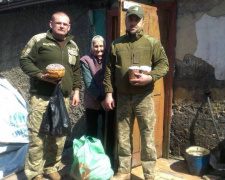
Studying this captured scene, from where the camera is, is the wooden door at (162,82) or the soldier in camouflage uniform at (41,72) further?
the wooden door at (162,82)

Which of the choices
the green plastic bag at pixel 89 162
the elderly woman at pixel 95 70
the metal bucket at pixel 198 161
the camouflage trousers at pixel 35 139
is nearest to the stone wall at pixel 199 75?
the metal bucket at pixel 198 161

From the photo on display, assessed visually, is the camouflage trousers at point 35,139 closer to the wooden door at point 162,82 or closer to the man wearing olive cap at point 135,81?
the man wearing olive cap at point 135,81

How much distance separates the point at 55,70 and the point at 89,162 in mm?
1143

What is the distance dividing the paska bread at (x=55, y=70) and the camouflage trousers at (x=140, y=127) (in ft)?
2.55

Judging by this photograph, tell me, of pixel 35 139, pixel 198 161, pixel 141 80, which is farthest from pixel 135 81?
pixel 198 161

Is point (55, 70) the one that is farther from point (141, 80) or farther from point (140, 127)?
point (140, 127)

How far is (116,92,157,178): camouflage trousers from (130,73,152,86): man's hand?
0.22 meters

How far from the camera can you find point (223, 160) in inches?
159

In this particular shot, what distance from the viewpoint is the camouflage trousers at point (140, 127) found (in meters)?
3.32

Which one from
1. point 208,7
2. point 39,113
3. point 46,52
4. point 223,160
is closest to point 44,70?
point 46,52

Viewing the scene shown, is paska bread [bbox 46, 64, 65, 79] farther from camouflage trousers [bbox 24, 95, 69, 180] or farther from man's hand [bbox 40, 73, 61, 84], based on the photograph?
camouflage trousers [bbox 24, 95, 69, 180]

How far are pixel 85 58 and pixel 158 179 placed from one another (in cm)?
192

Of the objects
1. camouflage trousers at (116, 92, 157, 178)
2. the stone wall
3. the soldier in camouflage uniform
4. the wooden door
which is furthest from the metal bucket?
the soldier in camouflage uniform

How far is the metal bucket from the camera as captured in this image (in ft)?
12.8
